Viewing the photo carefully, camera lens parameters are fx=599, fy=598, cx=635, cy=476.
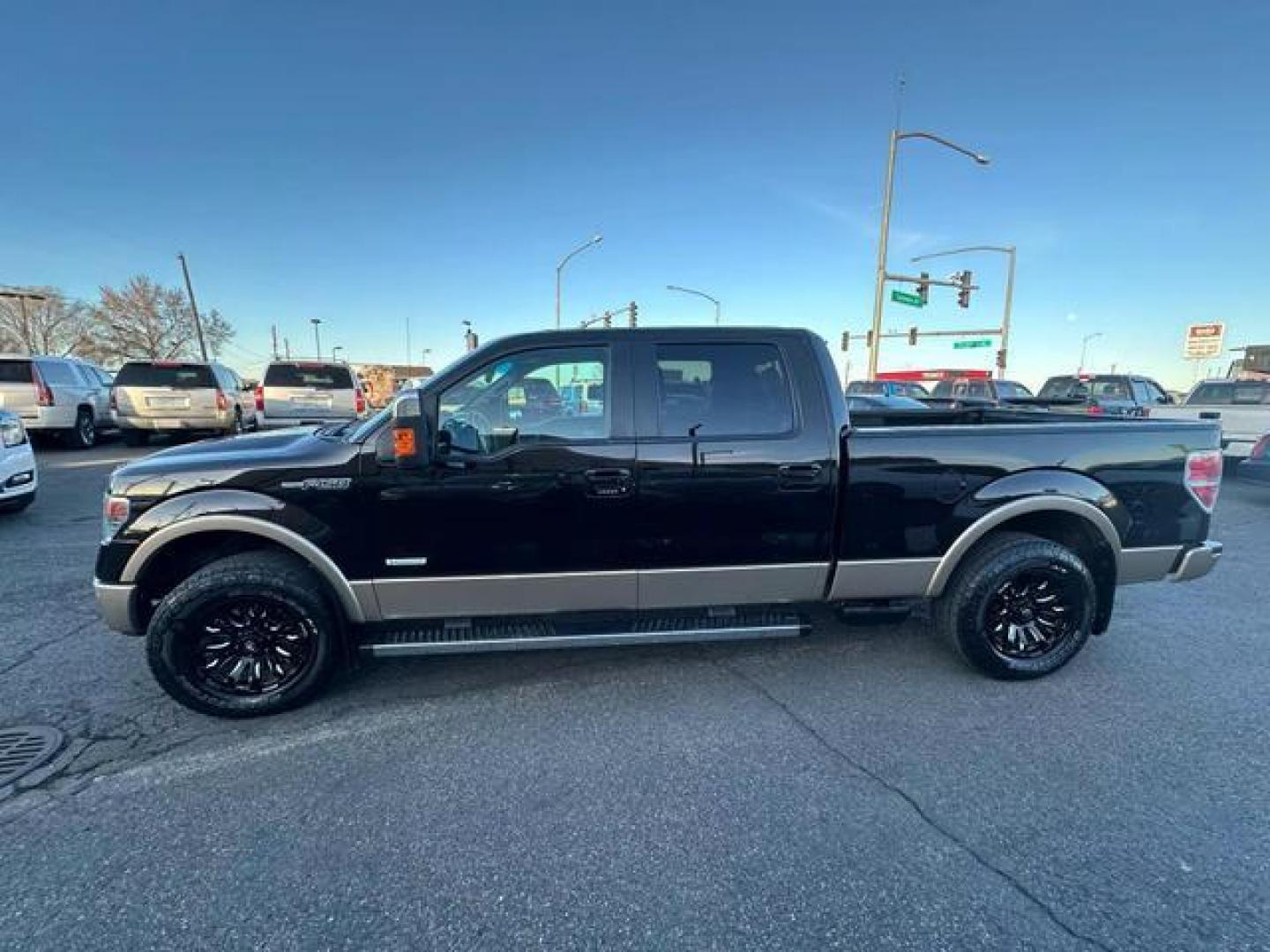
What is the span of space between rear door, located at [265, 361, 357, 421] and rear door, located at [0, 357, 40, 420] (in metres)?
4.00

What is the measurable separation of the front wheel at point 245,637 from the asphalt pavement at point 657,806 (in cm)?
17

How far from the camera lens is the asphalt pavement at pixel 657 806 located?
195cm

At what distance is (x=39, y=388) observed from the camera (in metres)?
11.1

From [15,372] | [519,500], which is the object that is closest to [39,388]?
[15,372]

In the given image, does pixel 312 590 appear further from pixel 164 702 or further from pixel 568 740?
pixel 568 740

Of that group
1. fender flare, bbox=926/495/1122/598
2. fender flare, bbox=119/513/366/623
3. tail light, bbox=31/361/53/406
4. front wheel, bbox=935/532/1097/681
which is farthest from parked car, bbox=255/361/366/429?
front wheel, bbox=935/532/1097/681

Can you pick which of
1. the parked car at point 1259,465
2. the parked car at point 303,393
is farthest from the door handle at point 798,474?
the parked car at point 303,393

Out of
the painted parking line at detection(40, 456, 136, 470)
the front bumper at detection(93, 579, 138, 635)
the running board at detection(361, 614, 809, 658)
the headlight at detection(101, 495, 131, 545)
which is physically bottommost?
the painted parking line at detection(40, 456, 136, 470)

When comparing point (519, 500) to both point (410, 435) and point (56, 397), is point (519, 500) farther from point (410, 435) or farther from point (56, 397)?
point (56, 397)

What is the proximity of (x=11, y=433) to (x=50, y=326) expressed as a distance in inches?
2410

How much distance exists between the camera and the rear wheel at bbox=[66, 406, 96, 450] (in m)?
12.2

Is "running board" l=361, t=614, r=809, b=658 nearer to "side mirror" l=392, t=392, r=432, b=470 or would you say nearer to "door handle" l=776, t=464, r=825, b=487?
"door handle" l=776, t=464, r=825, b=487

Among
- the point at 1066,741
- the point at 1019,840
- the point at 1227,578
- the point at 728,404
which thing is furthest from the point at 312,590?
the point at 1227,578

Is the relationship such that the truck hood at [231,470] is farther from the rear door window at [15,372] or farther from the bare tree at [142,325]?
the bare tree at [142,325]
